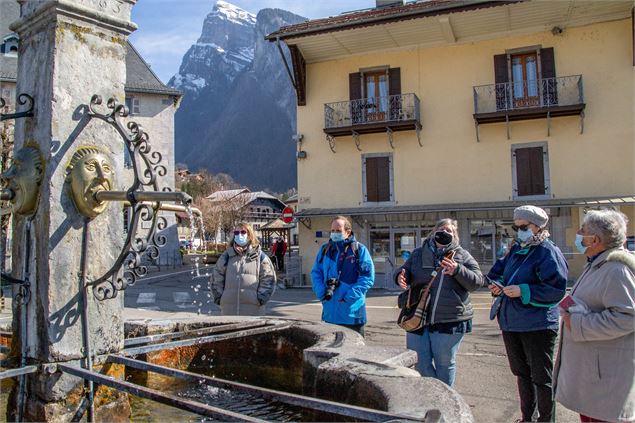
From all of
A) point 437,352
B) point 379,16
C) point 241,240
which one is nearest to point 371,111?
point 379,16

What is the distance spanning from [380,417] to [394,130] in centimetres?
1769

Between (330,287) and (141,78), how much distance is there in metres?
29.4

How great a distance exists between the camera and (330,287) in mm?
4809

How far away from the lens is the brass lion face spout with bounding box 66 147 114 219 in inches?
111

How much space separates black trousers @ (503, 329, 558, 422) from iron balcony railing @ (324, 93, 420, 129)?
15.0 metres

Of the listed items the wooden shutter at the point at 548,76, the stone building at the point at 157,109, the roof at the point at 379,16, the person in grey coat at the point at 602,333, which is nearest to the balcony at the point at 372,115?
the roof at the point at 379,16

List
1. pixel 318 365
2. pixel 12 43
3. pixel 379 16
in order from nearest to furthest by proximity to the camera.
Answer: pixel 318 365
pixel 379 16
pixel 12 43

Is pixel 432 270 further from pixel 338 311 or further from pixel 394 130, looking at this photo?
pixel 394 130

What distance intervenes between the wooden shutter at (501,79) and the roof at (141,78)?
1917cm

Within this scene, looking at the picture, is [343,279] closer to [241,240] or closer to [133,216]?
[241,240]

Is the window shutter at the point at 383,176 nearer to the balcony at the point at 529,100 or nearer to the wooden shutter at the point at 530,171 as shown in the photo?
the balcony at the point at 529,100

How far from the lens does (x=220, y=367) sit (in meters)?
4.30

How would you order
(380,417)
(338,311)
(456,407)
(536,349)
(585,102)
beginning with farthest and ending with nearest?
(585,102) → (338,311) → (536,349) → (456,407) → (380,417)

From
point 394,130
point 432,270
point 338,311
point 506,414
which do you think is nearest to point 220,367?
point 338,311
